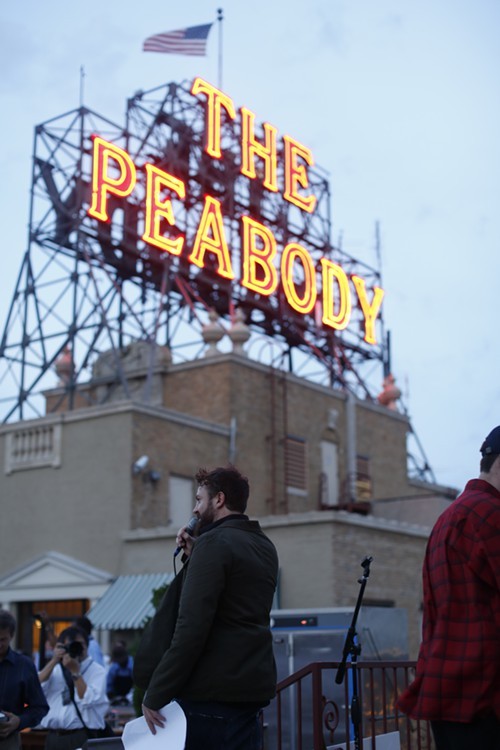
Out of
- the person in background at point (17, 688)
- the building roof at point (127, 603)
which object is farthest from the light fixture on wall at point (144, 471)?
the person in background at point (17, 688)

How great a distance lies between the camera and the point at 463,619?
417cm

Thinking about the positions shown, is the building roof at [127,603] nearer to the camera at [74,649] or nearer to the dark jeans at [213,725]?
the camera at [74,649]

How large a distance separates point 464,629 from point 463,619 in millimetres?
40

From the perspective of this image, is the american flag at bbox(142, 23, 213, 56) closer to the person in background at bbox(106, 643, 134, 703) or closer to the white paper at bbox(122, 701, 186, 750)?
the person in background at bbox(106, 643, 134, 703)

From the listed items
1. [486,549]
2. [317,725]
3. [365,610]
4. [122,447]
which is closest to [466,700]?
[486,549]

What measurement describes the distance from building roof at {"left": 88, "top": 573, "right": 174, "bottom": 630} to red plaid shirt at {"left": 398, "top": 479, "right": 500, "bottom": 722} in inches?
663

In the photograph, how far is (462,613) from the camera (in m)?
4.18

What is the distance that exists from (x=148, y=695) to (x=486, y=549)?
1.66 metres

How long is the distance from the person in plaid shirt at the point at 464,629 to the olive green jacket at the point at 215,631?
76cm

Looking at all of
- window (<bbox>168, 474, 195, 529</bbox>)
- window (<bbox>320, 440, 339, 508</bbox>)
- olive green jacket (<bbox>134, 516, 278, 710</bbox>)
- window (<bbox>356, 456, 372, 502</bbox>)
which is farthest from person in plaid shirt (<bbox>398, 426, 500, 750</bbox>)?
window (<bbox>356, 456, 372, 502</bbox>)

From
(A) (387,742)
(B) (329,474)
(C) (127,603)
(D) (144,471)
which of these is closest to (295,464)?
(B) (329,474)

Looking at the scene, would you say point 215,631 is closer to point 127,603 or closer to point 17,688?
point 17,688

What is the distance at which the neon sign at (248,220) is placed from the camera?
101 ft

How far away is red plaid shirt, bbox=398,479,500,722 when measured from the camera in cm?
406
